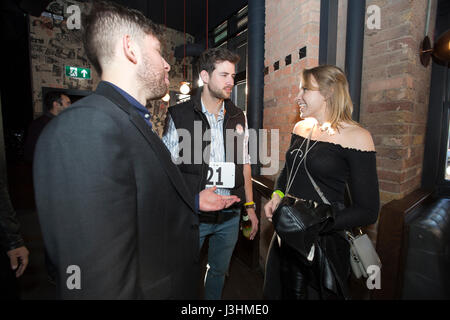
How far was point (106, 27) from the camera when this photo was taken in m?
0.91

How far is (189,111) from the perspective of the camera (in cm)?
176

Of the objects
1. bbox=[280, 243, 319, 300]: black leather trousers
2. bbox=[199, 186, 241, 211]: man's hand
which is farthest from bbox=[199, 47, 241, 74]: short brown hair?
bbox=[280, 243, 319, 300]: black leather trousers

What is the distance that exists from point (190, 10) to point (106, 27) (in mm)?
6214

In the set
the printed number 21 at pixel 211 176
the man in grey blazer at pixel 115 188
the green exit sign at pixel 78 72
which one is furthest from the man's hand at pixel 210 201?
the green exit sign at pixel 78 72

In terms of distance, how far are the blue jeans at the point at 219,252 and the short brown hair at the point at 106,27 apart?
1.43 meters

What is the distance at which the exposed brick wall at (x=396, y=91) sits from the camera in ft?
5.43

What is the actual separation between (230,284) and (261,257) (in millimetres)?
499

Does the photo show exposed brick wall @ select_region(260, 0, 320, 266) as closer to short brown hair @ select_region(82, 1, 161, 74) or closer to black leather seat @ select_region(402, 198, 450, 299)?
black leather seat @ select_region(402, 198, 450, 299)

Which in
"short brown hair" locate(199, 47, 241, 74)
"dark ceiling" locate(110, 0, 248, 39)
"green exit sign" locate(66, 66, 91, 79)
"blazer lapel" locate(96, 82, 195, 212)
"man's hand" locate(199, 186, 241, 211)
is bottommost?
"man's hand" locate(199, 186, 241, 211)

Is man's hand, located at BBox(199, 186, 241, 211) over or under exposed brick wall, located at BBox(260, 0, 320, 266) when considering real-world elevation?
under

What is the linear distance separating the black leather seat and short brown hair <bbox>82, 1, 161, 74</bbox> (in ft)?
6.87

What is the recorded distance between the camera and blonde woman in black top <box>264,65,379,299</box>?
119cm

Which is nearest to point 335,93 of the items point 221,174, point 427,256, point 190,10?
point 221,174
